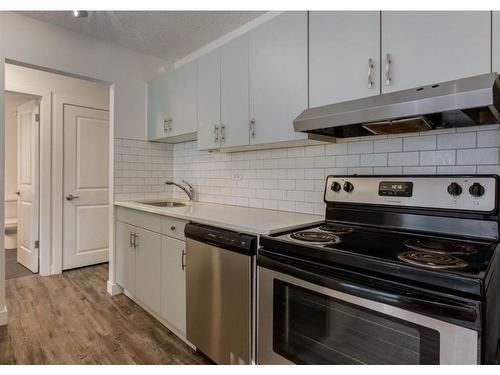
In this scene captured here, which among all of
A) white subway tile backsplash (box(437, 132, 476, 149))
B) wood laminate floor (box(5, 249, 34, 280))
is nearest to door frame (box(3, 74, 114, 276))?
wood laminate floor (box(5, 249, 34, 280))

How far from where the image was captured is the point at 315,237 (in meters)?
1.31

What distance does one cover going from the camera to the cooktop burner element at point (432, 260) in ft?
2.99

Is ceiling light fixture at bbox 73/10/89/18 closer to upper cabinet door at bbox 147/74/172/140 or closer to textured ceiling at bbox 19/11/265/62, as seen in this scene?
textured ceiling at bbox 19/11/265/62

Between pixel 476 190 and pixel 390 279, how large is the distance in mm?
669

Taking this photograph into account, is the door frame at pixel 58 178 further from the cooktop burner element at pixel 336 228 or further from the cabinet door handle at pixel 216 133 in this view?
the cooktop burner element at pixel 336 228

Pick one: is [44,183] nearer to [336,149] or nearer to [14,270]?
[14,270]

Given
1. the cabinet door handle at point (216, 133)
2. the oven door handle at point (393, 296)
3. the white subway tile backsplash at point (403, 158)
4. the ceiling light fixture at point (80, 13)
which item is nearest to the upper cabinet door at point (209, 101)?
the cabinet door handle at point (216, 133)

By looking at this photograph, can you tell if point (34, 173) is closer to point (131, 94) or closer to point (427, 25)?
point (131, 94)

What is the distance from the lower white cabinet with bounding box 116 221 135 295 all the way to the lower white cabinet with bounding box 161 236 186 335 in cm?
54

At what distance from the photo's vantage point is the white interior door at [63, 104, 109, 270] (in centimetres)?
340
